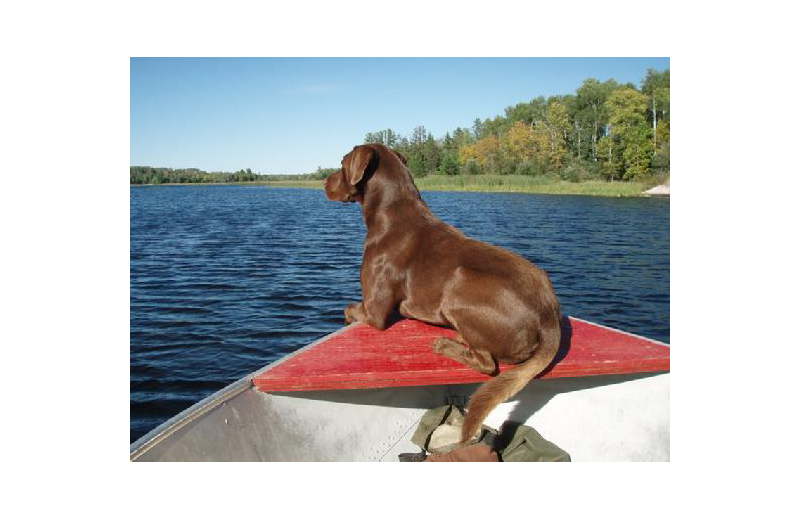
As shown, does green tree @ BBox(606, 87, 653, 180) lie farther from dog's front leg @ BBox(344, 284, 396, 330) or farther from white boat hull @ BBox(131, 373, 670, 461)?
dog's front leg @ BBox(344, 284, 396, 330)

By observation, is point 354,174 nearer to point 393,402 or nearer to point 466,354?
point 466,354

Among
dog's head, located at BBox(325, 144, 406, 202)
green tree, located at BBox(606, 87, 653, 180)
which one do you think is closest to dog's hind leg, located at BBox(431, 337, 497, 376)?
dog's head, located at BBox(325, 144, 406, 202)

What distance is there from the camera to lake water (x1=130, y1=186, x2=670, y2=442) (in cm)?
784

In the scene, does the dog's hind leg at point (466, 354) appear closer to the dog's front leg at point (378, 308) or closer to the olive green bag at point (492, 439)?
the dog's front leg at point (378, 308)

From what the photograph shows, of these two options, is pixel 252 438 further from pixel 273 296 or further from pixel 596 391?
pixel 273 296

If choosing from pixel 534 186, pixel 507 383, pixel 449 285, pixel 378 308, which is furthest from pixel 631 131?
pixel 507 383

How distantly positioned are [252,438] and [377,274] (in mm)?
1225

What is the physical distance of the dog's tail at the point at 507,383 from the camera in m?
2.71

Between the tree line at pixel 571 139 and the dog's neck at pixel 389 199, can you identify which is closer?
the dog's neck at pixel 389 199

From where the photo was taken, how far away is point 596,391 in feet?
11.9

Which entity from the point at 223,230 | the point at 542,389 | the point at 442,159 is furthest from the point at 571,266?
the point at 442,159

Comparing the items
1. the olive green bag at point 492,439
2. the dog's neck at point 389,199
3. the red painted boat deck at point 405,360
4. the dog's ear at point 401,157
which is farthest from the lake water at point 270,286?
the dog's ear at point 401,157

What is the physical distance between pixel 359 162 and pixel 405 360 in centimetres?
132

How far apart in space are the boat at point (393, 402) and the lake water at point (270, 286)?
363 cm
